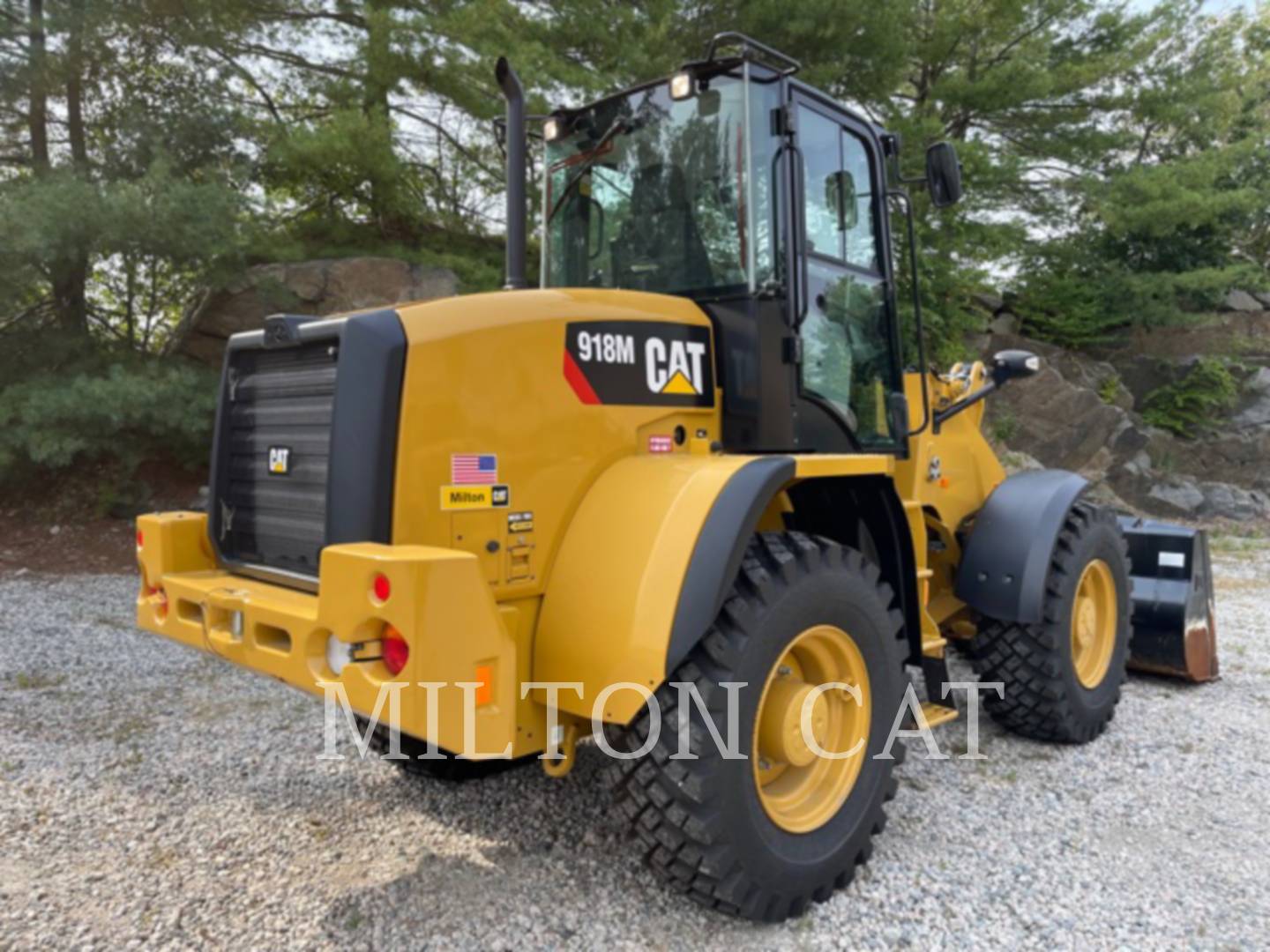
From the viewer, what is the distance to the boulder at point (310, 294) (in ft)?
32.0

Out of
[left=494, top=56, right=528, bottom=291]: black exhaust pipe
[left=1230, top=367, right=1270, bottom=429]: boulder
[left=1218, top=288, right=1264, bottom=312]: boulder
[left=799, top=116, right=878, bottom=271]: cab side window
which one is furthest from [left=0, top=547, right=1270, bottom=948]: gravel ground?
[left=1218, top=288, right=1264, bottom=312]: boulder

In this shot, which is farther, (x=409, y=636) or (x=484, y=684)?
(x=484, y=684)

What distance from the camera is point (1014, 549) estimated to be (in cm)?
404

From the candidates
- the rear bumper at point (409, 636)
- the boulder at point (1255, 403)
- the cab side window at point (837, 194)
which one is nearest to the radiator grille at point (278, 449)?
the rear bumper at point (409, 636)

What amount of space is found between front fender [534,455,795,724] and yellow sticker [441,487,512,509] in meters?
0.25

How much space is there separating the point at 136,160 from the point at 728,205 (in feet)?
25.6

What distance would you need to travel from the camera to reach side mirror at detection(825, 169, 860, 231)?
11.9ft

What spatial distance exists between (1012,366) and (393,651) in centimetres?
314

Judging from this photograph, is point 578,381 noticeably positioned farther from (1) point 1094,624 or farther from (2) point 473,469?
(1) point 1094,624

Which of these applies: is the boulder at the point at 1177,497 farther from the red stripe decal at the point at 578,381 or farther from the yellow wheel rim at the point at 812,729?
the red stripe decal at the point at 578,381

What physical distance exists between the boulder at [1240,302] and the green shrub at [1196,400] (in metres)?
1.45

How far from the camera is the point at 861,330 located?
3.77m

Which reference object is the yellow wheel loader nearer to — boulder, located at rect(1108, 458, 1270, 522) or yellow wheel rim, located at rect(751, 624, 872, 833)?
yellow wheel rim, located at rect(751, 624, 872, 833)

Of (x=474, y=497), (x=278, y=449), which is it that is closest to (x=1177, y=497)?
(x=474, y=497)
